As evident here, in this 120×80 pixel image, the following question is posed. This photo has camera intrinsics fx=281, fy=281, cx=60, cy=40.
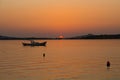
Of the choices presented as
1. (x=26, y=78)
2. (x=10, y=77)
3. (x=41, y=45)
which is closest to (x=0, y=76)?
(x=10, y=77)

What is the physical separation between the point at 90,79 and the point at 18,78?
6.83m

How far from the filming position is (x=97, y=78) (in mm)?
27234

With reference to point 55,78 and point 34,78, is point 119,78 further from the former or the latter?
point 34,78

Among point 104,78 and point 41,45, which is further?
point 41,45

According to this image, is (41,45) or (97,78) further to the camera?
(41,45)

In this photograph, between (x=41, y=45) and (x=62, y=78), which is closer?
(x=62, y=78)

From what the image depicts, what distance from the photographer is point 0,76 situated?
27938 mm

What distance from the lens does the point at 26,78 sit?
2677cm

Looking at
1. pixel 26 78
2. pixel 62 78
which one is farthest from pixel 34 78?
pixel 62 78

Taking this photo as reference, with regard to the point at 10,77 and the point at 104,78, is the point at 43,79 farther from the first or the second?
the point at 104,78

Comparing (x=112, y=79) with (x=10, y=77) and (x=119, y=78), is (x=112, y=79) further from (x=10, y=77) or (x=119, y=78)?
(x=10, y=77)

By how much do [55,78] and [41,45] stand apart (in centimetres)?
9281

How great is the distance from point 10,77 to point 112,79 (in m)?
9.78

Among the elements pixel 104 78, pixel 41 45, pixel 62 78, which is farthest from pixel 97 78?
pixel 41 45
